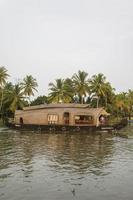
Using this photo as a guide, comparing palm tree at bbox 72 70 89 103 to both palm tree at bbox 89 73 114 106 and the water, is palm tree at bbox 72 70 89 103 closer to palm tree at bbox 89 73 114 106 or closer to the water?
palm tree at bbox 89 73 114 106

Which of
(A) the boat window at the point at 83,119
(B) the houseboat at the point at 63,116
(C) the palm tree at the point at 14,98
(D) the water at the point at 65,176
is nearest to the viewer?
(D) the water at the point at 65,176

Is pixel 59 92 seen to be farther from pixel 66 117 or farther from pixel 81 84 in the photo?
pixel 66 117

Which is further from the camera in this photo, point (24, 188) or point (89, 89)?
point (89, 89)

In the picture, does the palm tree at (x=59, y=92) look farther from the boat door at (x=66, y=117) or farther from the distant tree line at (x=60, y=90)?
the boat door at (x=66, y=117)

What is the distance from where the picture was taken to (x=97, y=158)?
19.7 metres

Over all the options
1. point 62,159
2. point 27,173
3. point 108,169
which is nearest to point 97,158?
point 62,159

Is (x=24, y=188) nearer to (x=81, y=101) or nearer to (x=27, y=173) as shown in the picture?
(x=27, y=173)

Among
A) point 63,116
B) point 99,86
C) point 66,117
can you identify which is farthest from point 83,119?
point 99,86

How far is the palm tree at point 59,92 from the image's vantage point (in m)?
64.2

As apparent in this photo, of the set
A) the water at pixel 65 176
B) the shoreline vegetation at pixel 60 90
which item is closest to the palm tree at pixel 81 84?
the shoreline vegetation at pixel 60 90

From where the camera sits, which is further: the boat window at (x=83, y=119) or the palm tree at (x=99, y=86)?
the palm tree at (x=99, y=86)

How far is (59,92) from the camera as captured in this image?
64.8m

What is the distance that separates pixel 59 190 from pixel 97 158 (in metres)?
7.64

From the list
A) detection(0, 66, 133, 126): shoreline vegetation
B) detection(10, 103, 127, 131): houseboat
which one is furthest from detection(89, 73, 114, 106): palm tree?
detection(10, 103, 127, 131): houseboat
